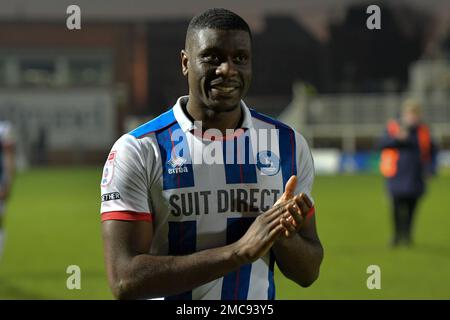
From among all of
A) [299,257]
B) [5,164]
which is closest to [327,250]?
[5,164]

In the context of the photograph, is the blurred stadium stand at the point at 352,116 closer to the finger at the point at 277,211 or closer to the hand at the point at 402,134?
the hand at the point at 402,134

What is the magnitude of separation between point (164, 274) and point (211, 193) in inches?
12.7

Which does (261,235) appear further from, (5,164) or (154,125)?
(5,164)

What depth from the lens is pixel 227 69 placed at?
8.40 feet

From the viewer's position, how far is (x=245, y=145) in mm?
2832

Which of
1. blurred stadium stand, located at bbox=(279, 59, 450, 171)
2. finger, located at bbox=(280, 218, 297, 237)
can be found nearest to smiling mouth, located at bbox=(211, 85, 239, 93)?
finger, located at bbox=(280, 218, 297, 237)

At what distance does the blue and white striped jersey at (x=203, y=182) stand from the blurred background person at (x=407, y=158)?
8144mm

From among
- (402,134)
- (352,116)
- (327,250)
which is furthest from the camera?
(352,116)

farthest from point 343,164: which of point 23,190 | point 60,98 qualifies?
point 60,98

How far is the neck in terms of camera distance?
8.95 ft

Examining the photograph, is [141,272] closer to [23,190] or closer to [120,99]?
[23,190]

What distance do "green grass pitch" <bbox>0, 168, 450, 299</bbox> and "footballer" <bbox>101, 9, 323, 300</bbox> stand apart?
4.76 metres

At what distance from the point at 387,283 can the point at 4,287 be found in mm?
3691

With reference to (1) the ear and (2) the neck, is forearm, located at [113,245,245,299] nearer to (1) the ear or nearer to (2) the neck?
(2) the neck
